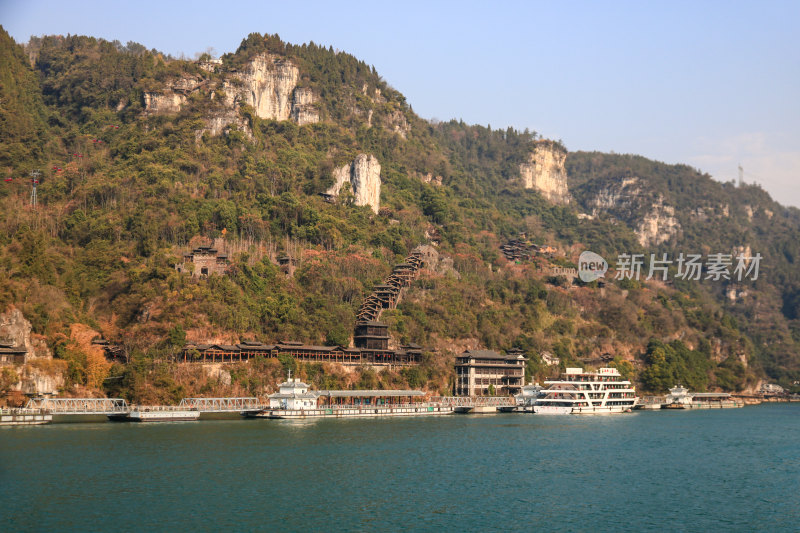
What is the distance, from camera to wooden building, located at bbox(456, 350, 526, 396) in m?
109

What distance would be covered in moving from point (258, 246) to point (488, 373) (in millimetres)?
38793

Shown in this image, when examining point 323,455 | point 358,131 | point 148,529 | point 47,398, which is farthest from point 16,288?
point 358,131

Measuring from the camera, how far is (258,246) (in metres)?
115

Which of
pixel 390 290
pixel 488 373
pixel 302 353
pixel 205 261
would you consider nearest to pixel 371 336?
pixel 302 353

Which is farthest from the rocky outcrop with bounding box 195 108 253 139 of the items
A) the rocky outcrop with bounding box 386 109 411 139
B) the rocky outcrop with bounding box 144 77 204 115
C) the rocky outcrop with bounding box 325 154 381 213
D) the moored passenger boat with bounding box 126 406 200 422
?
the moored passenger boat with bounding box 126 406 200 422

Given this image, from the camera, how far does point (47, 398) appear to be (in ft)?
251

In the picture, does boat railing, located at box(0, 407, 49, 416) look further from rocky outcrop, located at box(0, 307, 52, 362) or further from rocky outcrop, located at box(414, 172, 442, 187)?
rocky outcrop, located at box(414, 172, 442, 187)

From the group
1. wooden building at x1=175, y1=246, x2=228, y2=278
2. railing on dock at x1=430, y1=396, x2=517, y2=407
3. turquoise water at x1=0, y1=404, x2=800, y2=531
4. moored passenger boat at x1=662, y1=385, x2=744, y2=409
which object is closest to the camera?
turquoise water at x1=0, y1=404, x2=800, y2=531

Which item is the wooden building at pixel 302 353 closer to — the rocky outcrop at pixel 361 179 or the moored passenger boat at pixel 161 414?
the moored passenger boat at pixel 161 414

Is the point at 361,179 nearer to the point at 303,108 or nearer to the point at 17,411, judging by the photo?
the point at 303,108

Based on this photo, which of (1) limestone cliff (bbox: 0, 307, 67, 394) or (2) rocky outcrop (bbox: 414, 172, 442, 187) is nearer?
(1) limestone cliff (bbox: 0, 307, 67, 394)

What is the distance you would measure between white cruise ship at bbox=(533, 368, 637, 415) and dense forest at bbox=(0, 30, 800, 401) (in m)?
11.8

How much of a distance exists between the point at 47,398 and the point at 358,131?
104 meters

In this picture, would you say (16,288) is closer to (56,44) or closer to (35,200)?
(35,200)
